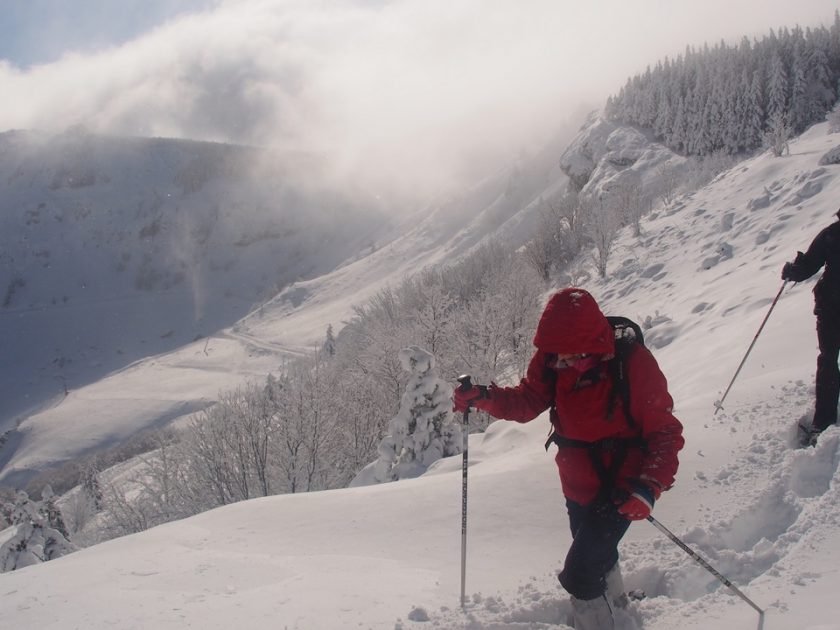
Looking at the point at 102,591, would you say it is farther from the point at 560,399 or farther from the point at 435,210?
the point at 435,210

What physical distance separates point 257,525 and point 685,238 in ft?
90.7

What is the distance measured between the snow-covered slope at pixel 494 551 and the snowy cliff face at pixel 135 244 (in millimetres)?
100161

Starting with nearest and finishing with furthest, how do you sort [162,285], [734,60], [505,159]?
[734,60] → [505,159] → [162,285]

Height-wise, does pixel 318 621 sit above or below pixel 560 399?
below

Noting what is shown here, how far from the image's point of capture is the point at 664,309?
67.7 feet

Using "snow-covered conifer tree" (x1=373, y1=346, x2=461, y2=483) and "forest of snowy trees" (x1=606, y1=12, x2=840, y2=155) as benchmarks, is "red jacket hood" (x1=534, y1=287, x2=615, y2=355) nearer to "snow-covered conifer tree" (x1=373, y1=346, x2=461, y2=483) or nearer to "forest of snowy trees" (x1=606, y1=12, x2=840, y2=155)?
"snow-covered conifer tree" (x1=373, y1=346, x2=461, y2=483)

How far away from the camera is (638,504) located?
2.88m

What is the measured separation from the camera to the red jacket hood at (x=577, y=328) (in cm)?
318

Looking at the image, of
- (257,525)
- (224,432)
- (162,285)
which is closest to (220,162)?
(162,285)

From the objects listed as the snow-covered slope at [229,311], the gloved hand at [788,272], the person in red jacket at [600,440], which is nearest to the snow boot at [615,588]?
the person in red jacket at [600,440]

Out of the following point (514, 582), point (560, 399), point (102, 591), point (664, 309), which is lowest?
point (664, 309)

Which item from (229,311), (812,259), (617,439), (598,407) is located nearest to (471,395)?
(598,407)

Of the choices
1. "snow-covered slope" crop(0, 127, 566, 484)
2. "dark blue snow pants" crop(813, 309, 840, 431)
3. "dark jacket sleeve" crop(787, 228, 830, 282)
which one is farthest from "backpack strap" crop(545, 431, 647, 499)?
"snow-covered slope" crop(0, 127, 566, 484)

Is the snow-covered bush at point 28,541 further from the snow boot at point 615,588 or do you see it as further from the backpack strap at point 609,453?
the backpack strap at point 609,453
